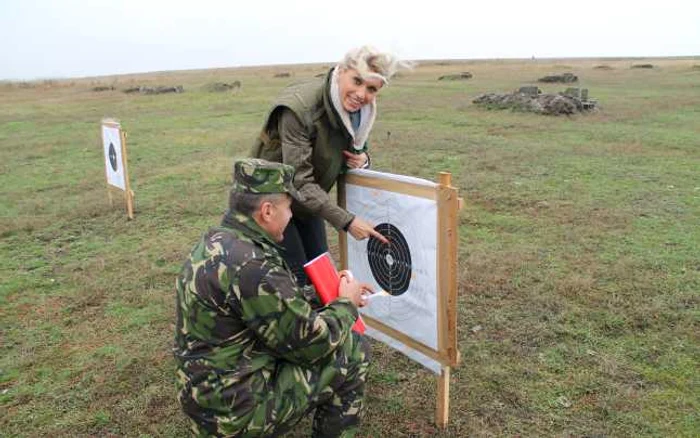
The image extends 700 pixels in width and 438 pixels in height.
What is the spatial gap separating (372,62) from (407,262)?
1.14 meters

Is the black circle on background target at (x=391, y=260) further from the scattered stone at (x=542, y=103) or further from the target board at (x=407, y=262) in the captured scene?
the scattered stone at (x=542, y=103)

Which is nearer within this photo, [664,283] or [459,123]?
[664,283]

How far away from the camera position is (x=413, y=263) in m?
3.07

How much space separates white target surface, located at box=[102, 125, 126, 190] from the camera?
24.0 ft

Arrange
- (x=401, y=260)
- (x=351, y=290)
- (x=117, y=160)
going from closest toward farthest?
(x=351, y=290), (x=401, y=260), (x=117, y=160)

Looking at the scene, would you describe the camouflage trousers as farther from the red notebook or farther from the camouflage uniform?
the red notebook

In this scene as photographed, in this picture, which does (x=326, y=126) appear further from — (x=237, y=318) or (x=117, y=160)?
(x=117, y=160)

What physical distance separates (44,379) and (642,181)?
818 cm

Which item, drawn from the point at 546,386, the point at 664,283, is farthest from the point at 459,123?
the point at 546,386

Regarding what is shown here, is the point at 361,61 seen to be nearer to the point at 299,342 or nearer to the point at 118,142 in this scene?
the point at 299,342

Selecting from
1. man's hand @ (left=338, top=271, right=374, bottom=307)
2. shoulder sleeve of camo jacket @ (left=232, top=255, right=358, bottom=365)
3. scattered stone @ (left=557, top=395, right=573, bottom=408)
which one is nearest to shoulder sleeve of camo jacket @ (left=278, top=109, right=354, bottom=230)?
man's hand @ (left=338, top=271, right=374, bottom=307)

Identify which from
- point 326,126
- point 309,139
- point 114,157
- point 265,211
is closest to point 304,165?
point 309,139

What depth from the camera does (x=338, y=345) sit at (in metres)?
2.27

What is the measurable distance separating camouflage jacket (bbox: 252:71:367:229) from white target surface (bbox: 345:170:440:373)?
0.32 metres
